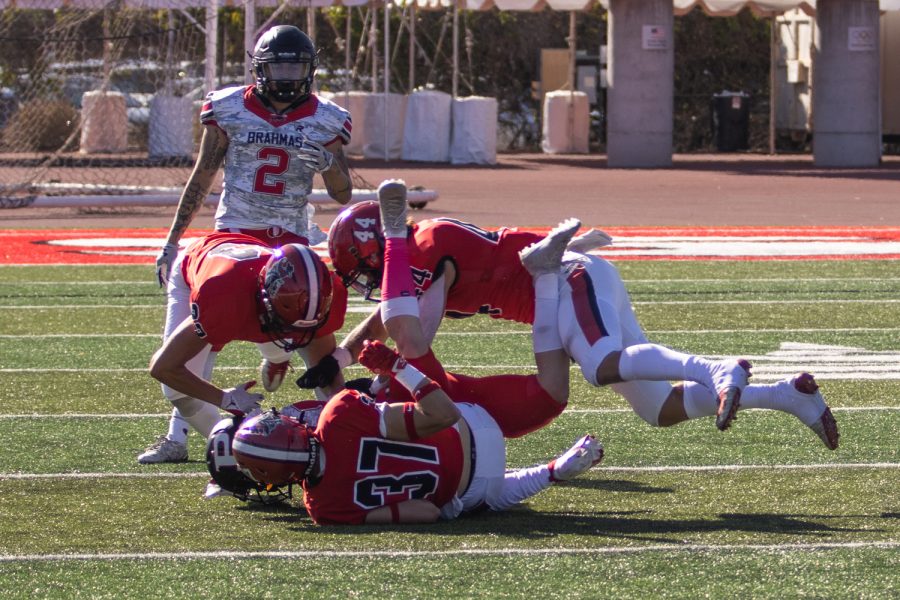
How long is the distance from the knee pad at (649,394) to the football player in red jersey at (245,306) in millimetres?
1031

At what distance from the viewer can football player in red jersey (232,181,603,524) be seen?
473 cm

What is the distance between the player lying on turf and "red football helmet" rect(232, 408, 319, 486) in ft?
2.36

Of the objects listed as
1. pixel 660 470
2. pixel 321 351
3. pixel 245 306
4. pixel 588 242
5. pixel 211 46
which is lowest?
pixel 660 470

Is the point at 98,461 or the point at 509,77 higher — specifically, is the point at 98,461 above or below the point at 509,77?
below

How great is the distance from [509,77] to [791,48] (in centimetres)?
619

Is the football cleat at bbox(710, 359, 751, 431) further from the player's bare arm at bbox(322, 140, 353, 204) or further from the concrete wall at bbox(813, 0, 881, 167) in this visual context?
the concrete wall at bbox(813, 0, 881, 167)

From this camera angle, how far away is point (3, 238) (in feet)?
48.7

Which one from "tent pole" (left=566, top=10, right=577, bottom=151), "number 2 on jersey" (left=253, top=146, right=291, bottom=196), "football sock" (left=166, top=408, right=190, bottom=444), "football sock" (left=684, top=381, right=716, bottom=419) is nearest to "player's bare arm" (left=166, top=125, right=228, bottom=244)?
"number 2 on jersey" (left=253, top=146, right=291, bottom=196)

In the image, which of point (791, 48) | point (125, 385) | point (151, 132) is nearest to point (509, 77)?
point (791, 48)

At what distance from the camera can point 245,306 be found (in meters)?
5.03

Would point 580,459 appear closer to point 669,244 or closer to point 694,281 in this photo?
point 694,281

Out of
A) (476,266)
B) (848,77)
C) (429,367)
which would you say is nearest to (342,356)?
(429,367)

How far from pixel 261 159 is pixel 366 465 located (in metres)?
1.70

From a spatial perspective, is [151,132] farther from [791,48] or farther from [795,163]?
[791,48]
